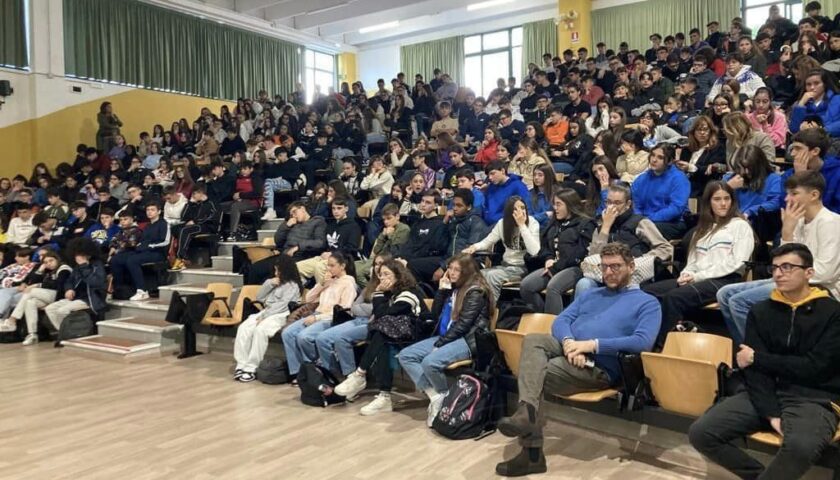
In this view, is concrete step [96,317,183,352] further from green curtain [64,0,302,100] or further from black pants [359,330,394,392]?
green curtain [64,0,302,100]

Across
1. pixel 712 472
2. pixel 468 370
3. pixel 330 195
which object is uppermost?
pixel 330 195

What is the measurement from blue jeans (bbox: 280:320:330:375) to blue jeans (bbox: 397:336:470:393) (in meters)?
0.94

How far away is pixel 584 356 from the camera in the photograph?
10.8 feet

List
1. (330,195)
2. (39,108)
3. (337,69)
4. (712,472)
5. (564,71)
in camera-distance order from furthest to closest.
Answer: (337,69)
(39,108)
(564,71)
(330,195)
(712,472)

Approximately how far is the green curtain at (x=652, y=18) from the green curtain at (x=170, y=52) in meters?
7.81

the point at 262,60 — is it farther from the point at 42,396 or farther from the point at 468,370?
the point at 468,370

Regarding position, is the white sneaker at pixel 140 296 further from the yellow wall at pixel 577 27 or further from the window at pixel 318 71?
the window at pixel 318 71

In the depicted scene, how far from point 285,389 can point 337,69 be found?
14778mm

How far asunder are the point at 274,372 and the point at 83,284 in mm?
3440

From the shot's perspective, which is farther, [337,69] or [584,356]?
[337,69]

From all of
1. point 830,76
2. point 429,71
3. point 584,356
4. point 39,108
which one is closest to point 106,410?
point 584,356

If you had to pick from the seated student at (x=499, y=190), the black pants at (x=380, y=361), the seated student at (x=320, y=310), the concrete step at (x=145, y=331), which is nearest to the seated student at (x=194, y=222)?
the concrete step at (x=145, y=331)

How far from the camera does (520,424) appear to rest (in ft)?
10.0

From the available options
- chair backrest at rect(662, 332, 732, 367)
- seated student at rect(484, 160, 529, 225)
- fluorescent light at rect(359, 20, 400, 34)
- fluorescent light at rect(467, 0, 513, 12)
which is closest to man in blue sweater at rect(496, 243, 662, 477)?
chair backrest at rect(662, 332, 732, 367)
